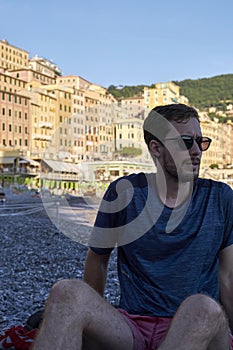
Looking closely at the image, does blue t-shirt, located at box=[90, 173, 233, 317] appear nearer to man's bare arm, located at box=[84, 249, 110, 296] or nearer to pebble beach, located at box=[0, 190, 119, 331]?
man's bare arm, located at box=[84, 249, 110, 296]

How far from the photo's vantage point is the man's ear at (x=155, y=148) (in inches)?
80.1

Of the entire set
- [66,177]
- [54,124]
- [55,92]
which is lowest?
[66,177]

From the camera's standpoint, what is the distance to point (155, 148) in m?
2.05

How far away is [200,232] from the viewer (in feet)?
6.15

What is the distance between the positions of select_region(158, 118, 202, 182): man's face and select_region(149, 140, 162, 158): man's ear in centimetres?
4

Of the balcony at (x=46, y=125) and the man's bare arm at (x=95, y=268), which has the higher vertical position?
the balcony at (x=46, y=125)

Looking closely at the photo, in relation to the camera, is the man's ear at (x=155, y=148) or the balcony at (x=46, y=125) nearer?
the man's ear at (x=155, y=148)

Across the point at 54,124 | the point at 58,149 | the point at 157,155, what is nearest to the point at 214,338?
the point at 157,155

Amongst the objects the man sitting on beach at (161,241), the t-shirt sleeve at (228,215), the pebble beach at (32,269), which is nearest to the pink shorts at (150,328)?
the man sitting on beach at (161,241)

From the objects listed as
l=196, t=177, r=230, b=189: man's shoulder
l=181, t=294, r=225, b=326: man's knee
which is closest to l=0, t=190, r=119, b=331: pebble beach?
l=196, t=177, r=230, b=189: man's shoulder

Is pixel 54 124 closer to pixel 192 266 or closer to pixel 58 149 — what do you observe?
pixel 58 149

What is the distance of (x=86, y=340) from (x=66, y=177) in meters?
37.4

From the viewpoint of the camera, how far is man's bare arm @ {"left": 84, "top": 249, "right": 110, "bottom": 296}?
6.81ft

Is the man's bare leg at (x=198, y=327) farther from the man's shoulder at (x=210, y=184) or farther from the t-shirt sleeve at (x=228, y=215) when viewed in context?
the man's shoulder at (x=210, y=184)
